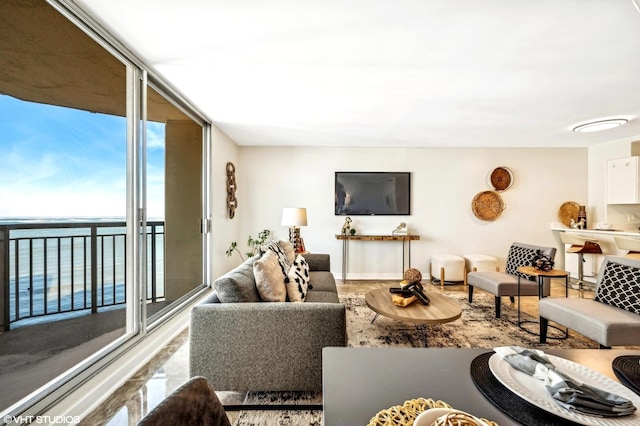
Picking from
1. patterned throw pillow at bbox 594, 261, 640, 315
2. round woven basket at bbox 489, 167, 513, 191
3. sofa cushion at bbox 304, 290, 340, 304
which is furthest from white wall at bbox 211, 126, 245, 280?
round woven basket at bbox 489, 167, 513, 191

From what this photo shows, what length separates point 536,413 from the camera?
0.59m

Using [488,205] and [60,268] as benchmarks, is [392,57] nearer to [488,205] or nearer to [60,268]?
[60,268]

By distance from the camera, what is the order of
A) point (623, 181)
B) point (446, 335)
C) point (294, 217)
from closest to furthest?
point (446, 335), point (294, 217), point (623, 181)

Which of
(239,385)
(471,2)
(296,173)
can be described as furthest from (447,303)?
(296,173)

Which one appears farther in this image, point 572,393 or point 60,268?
point 60,268

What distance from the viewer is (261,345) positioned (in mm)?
1610

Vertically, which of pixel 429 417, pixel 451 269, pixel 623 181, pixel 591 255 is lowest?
pixel 451 269

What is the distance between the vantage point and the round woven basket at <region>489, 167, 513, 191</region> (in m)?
4.93

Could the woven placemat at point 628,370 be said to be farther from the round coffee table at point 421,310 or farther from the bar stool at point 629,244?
the bar stool at point 629,244

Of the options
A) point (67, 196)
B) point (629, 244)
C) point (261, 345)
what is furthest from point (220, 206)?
point (629, 244)

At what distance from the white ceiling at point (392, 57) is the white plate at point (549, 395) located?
1.83 m

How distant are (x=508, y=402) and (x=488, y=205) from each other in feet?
16.6

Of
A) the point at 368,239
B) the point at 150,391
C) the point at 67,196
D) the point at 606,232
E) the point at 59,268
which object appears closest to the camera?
the point at 150,391

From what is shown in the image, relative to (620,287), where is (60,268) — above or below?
above
